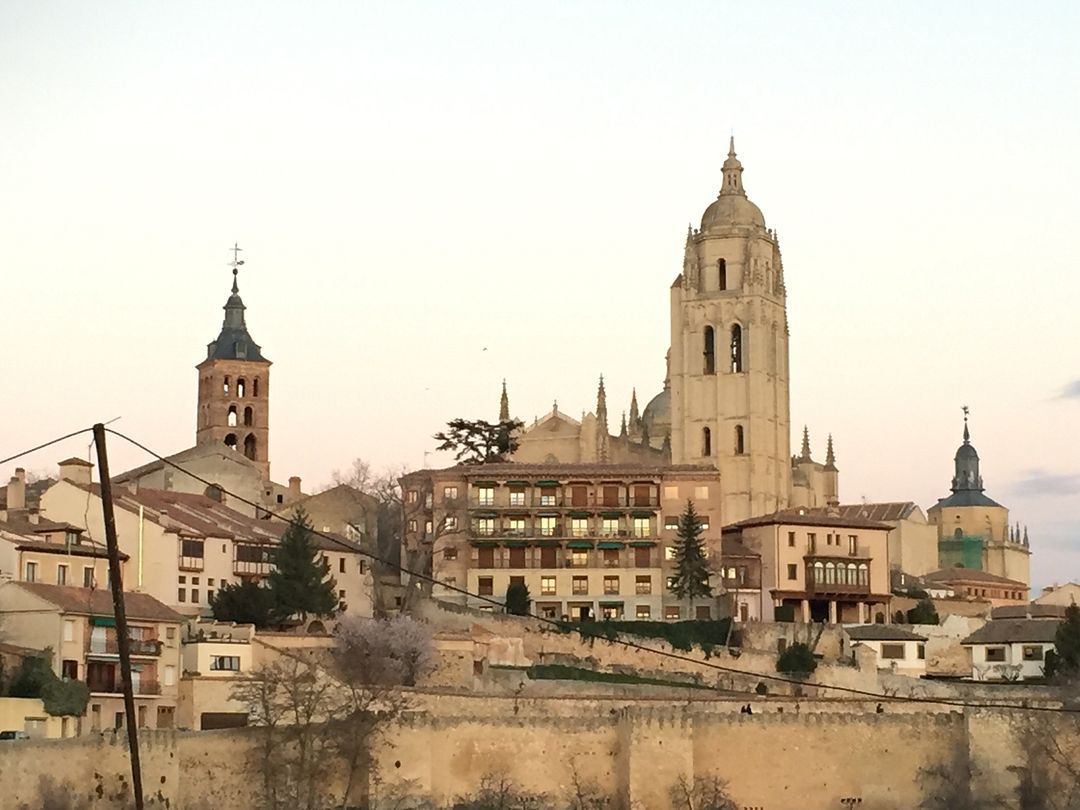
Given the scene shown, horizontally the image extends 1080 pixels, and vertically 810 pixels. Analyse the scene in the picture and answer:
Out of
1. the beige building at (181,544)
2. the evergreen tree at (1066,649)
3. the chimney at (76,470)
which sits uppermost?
the chimney at (76,470)

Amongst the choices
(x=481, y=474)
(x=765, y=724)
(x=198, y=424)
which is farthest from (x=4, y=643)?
(x=198, y=424)

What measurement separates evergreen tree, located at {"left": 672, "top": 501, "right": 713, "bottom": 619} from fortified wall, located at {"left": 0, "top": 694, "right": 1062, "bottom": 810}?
2159 centimetres

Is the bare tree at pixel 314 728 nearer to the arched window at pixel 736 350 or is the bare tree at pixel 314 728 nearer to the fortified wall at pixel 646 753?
the fortified wall at pixel 646 753

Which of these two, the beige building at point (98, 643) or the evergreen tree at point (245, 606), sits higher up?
the evergreen tree at point (245, 606)

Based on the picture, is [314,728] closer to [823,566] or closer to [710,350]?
[823,566]

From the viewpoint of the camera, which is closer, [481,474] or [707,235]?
→ [481,474]

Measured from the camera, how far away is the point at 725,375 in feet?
417

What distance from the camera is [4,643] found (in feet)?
214

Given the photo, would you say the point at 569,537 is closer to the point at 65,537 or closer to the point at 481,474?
the point at 481,474

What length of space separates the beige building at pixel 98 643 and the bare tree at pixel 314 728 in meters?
2.58

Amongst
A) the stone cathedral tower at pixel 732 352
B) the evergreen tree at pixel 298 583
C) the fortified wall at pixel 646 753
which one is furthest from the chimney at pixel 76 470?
the stone cathedral tower at pixel 732 352

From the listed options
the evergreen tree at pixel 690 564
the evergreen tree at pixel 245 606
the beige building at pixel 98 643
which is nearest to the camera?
the beige building at pixel 98 643

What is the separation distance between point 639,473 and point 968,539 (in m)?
54.2

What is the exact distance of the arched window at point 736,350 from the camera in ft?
417
